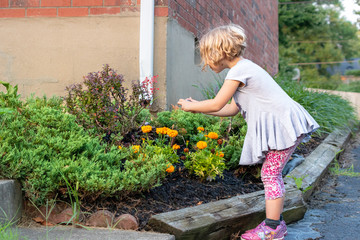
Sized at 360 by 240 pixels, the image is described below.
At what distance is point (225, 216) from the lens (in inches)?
94.0

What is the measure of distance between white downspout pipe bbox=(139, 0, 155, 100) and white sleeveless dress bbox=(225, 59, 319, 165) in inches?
73.4

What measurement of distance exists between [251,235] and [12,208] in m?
1.46

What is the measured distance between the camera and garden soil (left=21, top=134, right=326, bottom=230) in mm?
2365

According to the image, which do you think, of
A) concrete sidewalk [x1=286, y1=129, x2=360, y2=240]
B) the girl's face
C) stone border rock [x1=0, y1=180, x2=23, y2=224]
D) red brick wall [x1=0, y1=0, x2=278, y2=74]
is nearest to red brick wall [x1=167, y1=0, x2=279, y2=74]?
red brick wall [x1=0, y1=0, x2=278, y2=74]

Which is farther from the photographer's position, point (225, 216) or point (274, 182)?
point (274, 182)

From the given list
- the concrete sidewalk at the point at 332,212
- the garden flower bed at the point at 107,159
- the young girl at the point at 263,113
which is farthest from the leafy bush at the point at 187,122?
the young girl at the point at 263,113

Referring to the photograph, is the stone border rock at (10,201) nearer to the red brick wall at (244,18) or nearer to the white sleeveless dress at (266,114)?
the white sleeveless dress at (266,114)

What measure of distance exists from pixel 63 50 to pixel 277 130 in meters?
2.96

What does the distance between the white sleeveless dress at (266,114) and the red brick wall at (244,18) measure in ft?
5.78

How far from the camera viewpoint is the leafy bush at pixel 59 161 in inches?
90.0

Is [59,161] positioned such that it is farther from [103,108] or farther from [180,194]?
[103,108]

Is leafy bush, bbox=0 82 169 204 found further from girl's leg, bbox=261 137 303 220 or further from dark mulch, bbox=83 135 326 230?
girl's leg, bbox=261 137 303 220

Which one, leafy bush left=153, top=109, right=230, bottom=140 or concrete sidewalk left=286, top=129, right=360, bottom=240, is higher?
leafy bush left=153, top=109, right=230, bottom=140

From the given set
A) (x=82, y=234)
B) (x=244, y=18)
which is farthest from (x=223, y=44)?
(x=244, y=18)
